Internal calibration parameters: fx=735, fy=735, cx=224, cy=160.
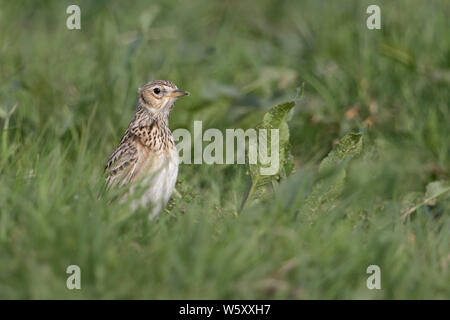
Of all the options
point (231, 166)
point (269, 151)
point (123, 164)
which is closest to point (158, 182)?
point (123, 164)

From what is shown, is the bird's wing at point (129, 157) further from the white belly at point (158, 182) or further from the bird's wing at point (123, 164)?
the white belly at point (158, 182)

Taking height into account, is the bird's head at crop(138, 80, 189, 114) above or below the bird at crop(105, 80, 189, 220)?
above

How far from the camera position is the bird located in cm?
493

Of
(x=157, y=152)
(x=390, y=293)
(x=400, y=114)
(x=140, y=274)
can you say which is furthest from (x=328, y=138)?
(x=140, y=274)

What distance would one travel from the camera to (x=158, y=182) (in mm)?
5047

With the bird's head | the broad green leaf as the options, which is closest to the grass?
the broad green leaf

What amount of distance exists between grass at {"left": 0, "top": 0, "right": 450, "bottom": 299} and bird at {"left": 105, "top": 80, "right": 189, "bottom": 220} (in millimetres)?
161

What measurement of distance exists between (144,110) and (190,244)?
2168 millimetres

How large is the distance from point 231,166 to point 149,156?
76 cm

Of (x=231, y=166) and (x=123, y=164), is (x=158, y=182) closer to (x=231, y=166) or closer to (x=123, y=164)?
(x=123, y=164)

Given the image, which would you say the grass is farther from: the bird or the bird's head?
the bird's head

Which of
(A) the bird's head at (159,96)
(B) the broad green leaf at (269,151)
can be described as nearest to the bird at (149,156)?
(A) the bird's head at (159,96)

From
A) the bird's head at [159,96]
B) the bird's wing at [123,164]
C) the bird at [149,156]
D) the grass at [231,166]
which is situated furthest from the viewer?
the bird's head at [159,96]

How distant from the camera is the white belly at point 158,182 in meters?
4.74
